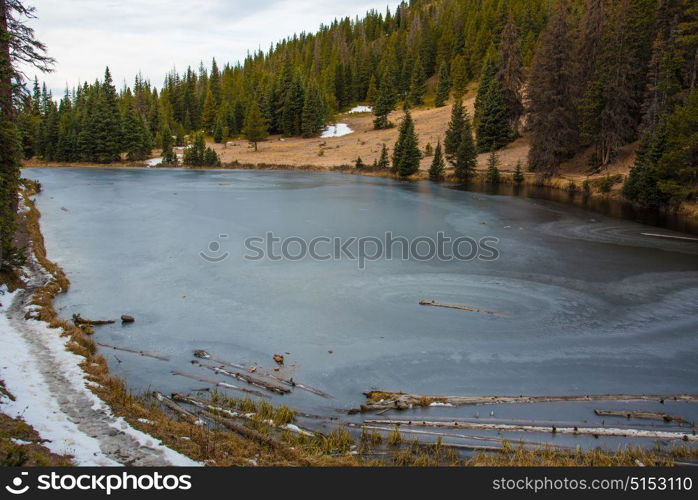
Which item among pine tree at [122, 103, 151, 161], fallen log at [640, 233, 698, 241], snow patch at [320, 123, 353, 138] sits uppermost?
snow patch at [320, 123, 353, 138]

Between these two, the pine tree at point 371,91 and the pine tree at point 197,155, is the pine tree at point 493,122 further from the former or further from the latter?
the pine tree at point 371,91

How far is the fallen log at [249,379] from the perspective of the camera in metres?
10.1

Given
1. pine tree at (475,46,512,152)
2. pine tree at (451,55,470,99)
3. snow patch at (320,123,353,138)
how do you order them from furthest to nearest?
pine tree at (451,55,470,99), snow patch at (320,123,353,138), pine tree at (475,46,512,152)

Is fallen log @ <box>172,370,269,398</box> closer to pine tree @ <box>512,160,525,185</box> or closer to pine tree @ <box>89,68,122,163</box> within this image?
pine tree @ <box>512,160,525,185</box>

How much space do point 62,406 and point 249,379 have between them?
346cm

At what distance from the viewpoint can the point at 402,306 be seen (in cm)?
1524

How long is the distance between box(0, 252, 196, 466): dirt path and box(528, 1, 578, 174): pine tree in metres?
46.8

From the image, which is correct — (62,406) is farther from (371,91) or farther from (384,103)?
(371,91)

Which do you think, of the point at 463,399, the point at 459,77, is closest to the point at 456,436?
the point at 463,399

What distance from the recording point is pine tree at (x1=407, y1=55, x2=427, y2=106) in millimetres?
100375

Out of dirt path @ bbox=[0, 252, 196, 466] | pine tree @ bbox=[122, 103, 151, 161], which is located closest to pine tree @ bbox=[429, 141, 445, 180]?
pine tree @ bbox=[122, 103, 151, 161]

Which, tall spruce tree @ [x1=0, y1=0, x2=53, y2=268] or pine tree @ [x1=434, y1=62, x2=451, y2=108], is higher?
pine tree @ [x1=434, y1=62, x2=451, y2=108]

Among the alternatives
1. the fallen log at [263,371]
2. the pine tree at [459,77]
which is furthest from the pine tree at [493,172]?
the fallen log at [263,371]

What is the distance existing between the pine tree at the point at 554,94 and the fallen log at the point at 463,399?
42.1 metres
